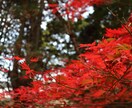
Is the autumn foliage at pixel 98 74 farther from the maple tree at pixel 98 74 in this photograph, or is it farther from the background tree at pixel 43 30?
the background tree at pixel 43 30

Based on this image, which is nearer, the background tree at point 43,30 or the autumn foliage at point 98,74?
the autumn foliage at point 98,74

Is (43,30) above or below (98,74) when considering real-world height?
above

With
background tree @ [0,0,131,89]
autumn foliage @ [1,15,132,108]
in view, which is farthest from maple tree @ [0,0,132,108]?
background tree @ [0,0,131,89]

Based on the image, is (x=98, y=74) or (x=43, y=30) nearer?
(x=98, y=74)

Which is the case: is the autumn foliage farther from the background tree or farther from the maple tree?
the background tree

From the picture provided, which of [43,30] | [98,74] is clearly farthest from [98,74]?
[43,30]

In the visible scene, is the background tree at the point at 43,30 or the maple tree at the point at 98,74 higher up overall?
the background tree at the point at 43,30

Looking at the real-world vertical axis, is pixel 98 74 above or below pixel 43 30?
below

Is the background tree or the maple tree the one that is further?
the background tree

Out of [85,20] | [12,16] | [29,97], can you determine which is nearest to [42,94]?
[29,97]

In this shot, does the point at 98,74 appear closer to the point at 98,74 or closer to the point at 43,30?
the point at 98,74

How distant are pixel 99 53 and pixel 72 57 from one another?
5405 mm

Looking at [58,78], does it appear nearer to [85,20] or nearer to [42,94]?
[42,94]

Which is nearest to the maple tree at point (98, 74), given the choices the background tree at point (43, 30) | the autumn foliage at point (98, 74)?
the autumn foliage at point (98, 74)
